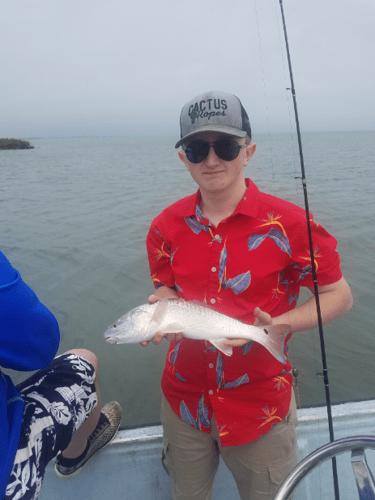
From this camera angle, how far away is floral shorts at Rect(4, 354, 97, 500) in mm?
1566

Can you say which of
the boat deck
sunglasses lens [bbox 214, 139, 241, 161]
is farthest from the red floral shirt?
the boat deck

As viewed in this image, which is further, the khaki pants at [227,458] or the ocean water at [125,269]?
the ocean water at [125,269]

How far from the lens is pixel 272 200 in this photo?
6.56 ft

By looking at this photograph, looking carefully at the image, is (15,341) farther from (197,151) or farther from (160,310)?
(197,151)

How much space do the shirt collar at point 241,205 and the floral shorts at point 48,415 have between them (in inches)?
49.5

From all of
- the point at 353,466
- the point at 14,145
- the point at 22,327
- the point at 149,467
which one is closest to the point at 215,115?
the point at 22,327

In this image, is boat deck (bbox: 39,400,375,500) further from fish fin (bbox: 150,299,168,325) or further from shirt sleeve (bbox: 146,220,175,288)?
shirt sleeve (bbox: 146,220,175,288)

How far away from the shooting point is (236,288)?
199 centimetres

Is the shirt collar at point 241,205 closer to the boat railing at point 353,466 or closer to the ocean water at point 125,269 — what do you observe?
the ocean water at point 125,269

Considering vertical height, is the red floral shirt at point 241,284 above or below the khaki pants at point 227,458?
above

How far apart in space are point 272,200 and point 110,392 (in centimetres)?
383

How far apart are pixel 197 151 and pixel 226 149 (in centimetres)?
17

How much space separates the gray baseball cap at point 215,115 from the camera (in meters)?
1.90

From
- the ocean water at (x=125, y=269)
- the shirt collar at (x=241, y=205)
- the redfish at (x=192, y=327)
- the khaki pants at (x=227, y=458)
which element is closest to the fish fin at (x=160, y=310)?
the redfish at (x=192, y=327)
